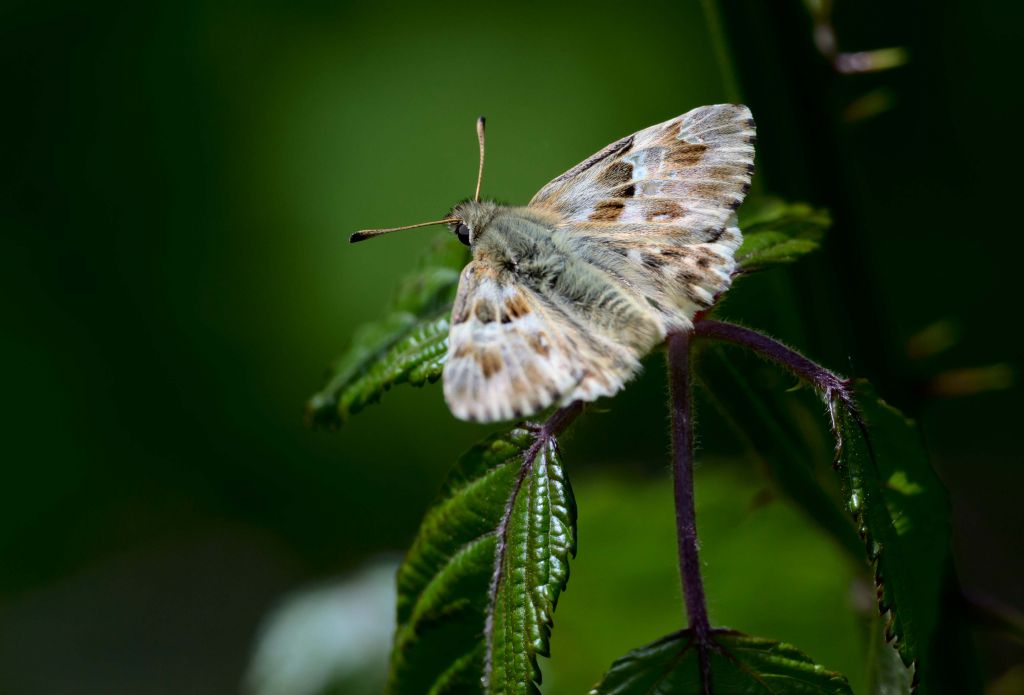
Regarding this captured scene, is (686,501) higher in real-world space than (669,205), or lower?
lower

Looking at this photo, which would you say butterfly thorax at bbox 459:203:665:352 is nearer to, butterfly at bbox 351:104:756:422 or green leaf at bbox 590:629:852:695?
butterfly at bbox 351:104:756:422

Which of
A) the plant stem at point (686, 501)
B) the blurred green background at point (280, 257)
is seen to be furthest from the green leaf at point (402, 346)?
the blurred green background at point (280, 257)

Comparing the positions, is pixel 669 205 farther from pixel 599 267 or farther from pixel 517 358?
pixel 517 358

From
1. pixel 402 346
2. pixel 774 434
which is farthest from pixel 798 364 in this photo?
pixel 402 346

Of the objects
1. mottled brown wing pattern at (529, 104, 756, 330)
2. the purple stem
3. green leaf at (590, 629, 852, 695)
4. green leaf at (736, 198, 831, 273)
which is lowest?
green leaf at (590, 629, 852, 695)

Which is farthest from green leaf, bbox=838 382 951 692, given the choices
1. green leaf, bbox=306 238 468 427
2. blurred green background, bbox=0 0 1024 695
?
blurred green background, bbox=0 0 1024 695

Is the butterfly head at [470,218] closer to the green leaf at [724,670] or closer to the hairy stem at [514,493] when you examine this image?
the hairy stem at [514,493]
